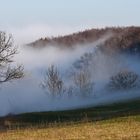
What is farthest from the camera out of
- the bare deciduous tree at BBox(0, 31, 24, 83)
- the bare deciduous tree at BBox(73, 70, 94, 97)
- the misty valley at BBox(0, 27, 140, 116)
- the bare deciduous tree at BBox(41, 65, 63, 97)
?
the bare deciduous tree at BBox(41, 65, 63, 97)

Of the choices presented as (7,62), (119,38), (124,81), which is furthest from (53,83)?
(7,62)

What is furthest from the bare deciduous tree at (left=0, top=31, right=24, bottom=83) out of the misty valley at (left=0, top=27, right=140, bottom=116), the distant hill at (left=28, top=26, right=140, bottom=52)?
the distant hill at (left=28, top=26, right=140, bottom=52)

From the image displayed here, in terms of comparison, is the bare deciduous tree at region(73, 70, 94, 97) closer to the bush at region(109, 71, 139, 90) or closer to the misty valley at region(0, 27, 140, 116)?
the misty valley at region(0, 27, 140, 116)

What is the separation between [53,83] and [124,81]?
21.8 metres

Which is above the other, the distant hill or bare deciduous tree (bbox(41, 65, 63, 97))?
the distant hill

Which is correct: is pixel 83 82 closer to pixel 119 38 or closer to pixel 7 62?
pixel 119 38

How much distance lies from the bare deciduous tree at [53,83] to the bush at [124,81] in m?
14.1

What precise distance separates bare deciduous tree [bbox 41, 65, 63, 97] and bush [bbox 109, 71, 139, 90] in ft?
46.3

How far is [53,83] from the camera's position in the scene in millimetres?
149375

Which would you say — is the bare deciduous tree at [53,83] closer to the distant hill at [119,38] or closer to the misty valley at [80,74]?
the misty valley at [80,74]

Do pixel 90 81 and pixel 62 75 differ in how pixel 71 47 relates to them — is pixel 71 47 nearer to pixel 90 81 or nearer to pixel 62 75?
pixel 62 75

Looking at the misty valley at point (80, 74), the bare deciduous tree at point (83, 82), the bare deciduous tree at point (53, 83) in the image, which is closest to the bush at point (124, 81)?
the misty valley at point (80, 74)

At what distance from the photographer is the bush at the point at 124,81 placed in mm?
133875

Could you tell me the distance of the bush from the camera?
13388 cm
